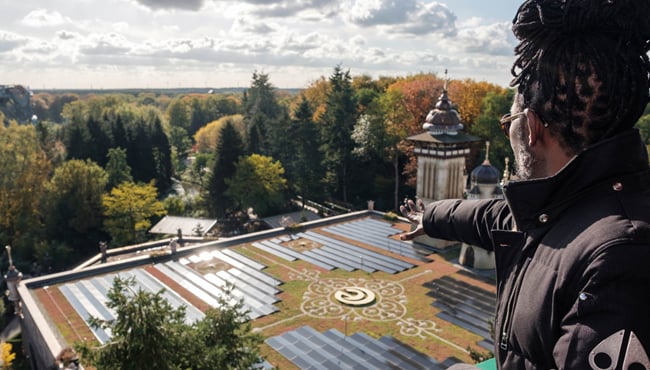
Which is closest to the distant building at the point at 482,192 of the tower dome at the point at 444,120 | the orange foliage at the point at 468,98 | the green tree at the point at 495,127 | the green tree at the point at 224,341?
the tower dome at the point at 444,120

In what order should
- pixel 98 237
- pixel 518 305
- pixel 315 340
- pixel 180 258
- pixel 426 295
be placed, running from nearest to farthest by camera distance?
pixel 518 305 → pixel 315 340 → pixel 426 295 → pixel 180 258 → pixel 98 237

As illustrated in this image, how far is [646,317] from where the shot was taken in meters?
1.55

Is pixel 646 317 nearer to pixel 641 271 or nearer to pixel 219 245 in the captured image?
pixel 641 271

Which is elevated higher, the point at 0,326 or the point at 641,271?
the point at 641,271

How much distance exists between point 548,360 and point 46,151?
165ft

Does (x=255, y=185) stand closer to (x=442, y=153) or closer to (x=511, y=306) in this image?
(x=442, y=153)

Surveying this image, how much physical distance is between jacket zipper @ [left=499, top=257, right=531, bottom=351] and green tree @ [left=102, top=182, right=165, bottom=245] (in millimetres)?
34697

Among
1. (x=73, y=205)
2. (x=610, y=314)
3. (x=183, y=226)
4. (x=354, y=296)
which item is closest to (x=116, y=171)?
(x=73, y=205)

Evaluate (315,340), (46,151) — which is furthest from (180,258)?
(46,151)

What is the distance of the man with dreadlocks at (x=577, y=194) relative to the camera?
159cm

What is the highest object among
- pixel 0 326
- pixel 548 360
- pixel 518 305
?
pixel 518 305

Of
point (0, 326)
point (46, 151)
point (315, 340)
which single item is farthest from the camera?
point (46, 151)

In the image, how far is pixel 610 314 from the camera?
1557mm

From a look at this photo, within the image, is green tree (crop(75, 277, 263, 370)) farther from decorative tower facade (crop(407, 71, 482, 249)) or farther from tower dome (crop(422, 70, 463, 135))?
tower dome (crop(422, 70, 463, 135))
